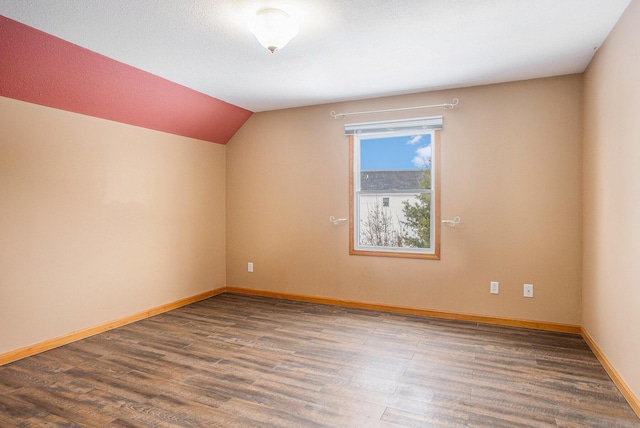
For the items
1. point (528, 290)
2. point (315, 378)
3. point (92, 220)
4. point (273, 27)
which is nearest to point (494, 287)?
point (528, 290)

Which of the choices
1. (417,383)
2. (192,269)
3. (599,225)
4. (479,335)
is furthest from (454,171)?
(192,269)

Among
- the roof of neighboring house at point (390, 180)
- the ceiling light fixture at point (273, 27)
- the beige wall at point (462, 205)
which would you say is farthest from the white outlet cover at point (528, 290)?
the ceiling light fixture at point (273, 27)

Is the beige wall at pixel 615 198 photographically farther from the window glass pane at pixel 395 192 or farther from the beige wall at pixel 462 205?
the window glass pane at pixel 395 192

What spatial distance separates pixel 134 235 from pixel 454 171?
3.36 m

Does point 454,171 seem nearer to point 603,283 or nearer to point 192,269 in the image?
point 603,283

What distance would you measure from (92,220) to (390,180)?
3002 mm

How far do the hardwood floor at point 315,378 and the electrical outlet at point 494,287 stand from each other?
0.34m

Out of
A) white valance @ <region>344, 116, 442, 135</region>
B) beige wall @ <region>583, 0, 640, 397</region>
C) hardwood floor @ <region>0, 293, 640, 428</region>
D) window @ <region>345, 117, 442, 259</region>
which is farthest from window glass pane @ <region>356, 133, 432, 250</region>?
beige wall @ <region>583, 0, 640, 397</region>

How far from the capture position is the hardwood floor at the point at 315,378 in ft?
6.95

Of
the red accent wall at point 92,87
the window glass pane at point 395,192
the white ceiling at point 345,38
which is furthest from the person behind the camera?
the window glass pane at point 395,192

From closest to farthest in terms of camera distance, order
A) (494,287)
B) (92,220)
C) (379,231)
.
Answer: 1. (92,220)
2. (494,287)
3. (379,231)

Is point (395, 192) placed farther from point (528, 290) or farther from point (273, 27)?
point (273, 27)

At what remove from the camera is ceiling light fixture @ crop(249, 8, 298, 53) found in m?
2.29

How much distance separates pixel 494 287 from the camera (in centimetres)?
373
